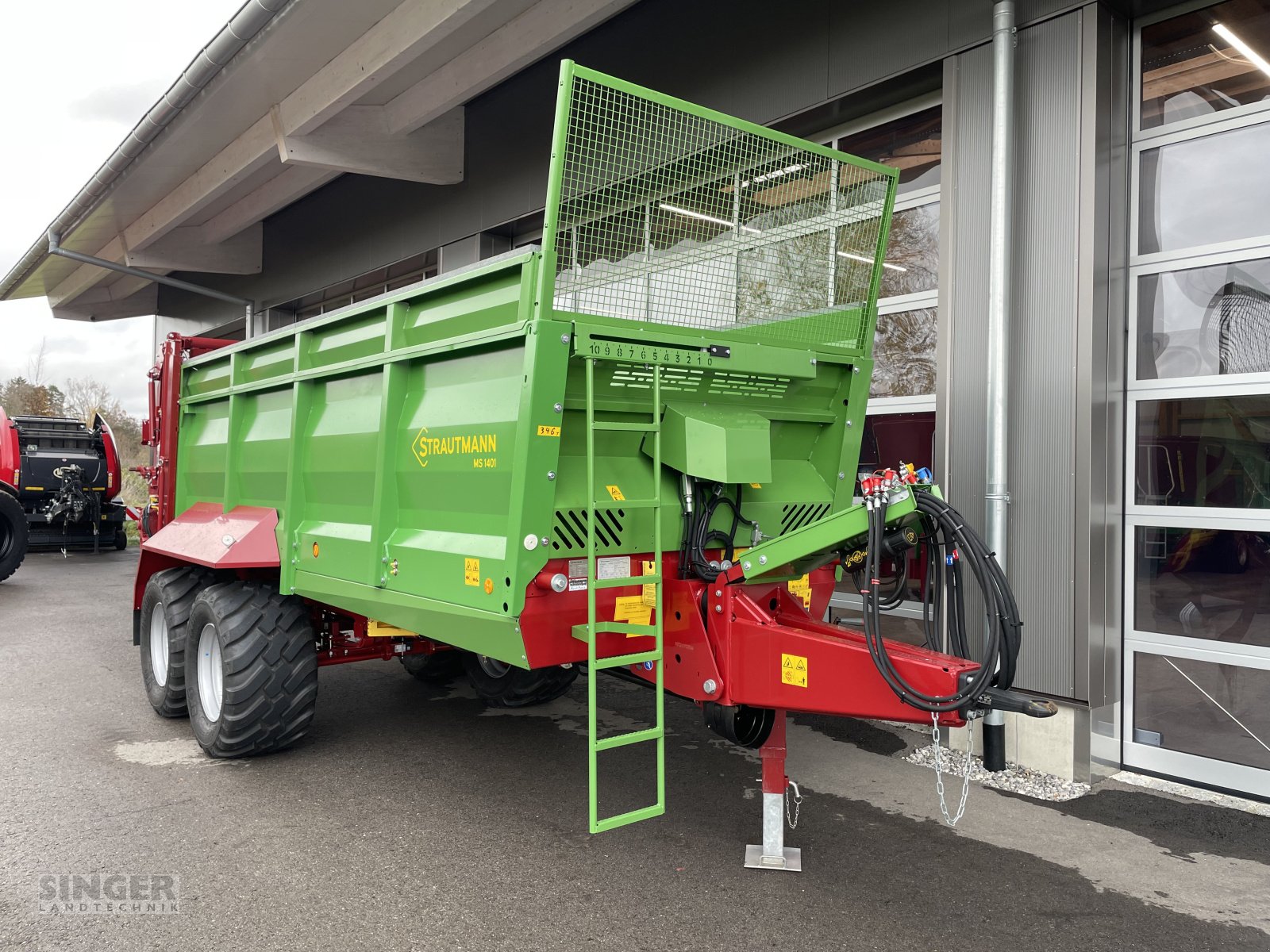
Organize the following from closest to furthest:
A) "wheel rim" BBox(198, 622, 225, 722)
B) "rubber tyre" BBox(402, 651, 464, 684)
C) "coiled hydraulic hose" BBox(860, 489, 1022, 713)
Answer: "coiled hydraulic hose" BBox(860, 489, 1022, 713), "wheel rim" BBox(198, 622, 225, 722), "rubber tyre" BBox(402, 651, 464, 684)

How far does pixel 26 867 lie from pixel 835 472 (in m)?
3.73

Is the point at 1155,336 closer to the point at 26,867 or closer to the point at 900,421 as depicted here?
the point at 900,421

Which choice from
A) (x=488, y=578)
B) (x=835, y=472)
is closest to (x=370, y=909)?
(x=488, y=578)

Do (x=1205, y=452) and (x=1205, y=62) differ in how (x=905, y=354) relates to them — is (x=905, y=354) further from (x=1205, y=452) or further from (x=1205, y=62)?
(x=1205, y=62)

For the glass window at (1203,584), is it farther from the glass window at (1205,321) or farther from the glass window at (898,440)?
the glass window at (898,440)

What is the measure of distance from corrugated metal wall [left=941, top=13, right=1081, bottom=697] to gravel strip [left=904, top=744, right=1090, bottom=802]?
1.44 feet

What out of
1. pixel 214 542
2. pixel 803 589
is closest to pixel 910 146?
pixel 803 589

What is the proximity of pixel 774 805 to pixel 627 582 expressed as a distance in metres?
1.07

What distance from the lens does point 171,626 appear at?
564 centimetres

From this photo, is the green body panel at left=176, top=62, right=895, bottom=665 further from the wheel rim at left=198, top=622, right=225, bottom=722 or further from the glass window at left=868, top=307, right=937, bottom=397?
the glass window at left=868, top=307, right=937, bottom=397

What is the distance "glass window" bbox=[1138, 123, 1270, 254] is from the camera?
4.63m

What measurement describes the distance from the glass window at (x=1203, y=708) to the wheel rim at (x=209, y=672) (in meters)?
4.95

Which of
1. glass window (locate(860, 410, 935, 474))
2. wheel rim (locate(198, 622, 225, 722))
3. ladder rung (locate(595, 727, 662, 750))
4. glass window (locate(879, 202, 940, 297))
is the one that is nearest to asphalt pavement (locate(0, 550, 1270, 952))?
wheel rim (locate(198, 622, 225, 722))

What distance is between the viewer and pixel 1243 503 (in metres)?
4.59
